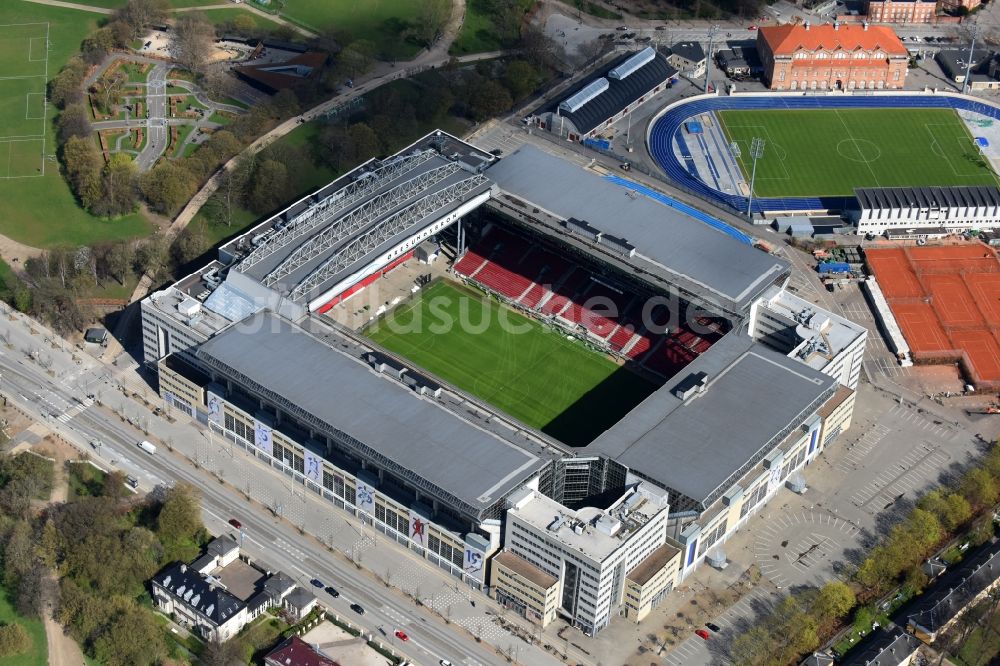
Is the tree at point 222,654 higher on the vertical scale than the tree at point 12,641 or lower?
higher

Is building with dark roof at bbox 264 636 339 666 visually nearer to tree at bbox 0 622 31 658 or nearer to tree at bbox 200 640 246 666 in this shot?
tree at bbox 200 640 246 666

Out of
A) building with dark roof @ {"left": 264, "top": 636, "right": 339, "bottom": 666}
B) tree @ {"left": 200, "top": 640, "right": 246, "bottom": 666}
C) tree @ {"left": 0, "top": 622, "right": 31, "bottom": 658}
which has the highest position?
building with dark roof @ {"left": 264, "top": 636, "right": 339, "bottom": 666}

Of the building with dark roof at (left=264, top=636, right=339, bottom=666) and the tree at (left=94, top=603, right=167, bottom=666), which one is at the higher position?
the building with dark roof at (left=264, top=636, right=339, bottom=666)

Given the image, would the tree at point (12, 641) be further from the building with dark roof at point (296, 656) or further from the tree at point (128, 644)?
the building with dark roof at point (296, 656)

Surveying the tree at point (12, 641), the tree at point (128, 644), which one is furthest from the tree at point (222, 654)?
the tree at point (12, 641)

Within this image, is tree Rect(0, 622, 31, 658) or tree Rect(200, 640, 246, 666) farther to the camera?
tree Rect(0, 622, 31, 658)

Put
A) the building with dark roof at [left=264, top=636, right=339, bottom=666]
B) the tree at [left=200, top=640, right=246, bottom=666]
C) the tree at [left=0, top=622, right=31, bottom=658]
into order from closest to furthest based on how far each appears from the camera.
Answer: the building with dark roof at [left=264, top=636, right=339, bottom=666] < the tree at [left=200, top=640, right=246, bottom=666] < the tree at [left=0, top=622, right=31, bottom=658]

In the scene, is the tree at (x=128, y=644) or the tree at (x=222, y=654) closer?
the tree at (x=222, y=654)

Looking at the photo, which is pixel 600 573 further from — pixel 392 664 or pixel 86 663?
pixel 86 663

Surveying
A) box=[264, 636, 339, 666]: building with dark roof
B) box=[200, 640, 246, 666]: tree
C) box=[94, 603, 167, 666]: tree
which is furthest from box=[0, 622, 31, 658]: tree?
box=[264, 636, 339, 666]: building with dark roof
